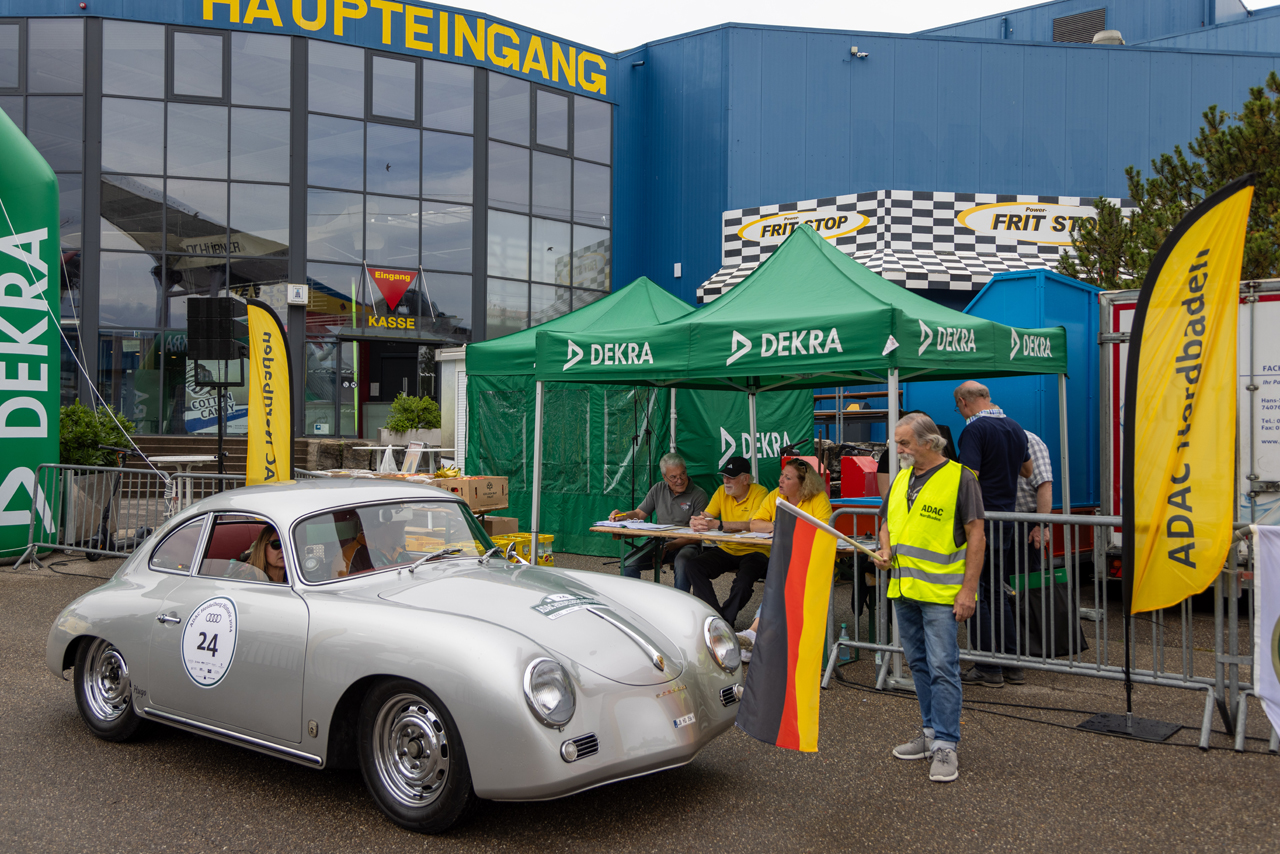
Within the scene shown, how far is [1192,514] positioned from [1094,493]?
5.05 meters

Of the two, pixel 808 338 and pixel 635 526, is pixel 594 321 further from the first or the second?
pixel 808 338

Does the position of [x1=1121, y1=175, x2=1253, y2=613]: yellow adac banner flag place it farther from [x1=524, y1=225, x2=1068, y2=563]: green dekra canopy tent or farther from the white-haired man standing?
the white-haired man standing

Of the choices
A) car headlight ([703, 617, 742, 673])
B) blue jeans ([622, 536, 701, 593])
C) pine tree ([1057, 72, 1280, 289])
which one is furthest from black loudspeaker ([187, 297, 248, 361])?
pine tree ([1057, 72, 1280, 289])

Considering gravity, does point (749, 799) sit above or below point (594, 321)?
below

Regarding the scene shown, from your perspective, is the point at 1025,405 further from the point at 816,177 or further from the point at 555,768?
the point at 816,177

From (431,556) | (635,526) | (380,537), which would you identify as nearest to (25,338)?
(635,526)

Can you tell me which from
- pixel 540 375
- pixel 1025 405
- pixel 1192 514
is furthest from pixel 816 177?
pixel 1192 514

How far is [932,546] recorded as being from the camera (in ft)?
15.0

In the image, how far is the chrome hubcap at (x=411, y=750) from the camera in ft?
12.3

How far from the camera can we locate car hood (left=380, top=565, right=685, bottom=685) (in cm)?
390

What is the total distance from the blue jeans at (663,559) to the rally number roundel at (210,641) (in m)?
3.53

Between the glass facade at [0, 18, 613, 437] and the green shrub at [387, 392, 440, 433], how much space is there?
1989mm

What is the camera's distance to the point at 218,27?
2022 centimetres

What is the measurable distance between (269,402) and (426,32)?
47.0 feet
